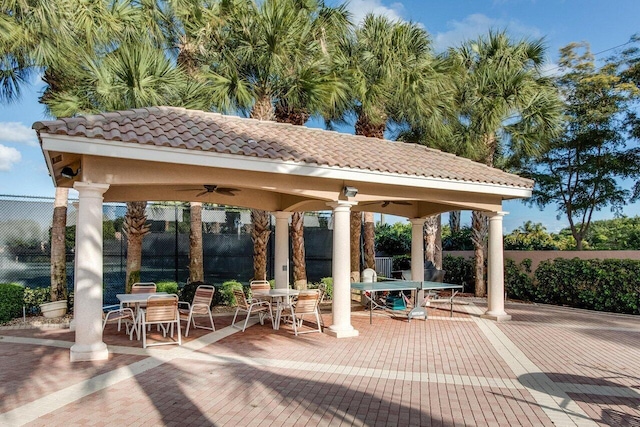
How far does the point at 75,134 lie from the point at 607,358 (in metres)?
9.25

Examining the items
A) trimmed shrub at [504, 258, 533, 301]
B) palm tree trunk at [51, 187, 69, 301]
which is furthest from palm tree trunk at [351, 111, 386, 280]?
palm tree trunk at [51, 187, 69, 301]

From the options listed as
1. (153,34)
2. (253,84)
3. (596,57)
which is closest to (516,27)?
(596,57)

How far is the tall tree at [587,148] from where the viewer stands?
1667 cm

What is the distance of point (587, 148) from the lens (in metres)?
17.2

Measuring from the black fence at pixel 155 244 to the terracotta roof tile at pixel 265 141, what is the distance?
404 centimetres

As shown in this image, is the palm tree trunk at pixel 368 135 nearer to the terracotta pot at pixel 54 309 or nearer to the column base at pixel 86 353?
the terracotta pot at pixel 54 309

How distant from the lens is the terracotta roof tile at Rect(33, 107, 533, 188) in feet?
23.3

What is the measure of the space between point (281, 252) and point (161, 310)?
4.35m

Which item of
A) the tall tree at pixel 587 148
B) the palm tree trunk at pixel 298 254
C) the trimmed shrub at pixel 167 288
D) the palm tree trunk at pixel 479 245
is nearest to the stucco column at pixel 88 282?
the trimmed shrub at pixel 167 288

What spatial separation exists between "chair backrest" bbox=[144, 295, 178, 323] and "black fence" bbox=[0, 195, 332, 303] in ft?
14.6

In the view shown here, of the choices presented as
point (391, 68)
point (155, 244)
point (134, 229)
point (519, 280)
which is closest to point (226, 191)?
point (134, 229)

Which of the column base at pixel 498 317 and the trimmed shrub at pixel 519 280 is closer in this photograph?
the column base at pixel 498 317

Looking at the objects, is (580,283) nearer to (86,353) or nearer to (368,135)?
(368,135)

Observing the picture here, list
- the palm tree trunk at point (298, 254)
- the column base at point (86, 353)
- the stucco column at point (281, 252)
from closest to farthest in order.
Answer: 1. the column base at point (86, 353)
2. the stucco column at point (281, 252)
3. the palm tree trunk at point (298, 254)
